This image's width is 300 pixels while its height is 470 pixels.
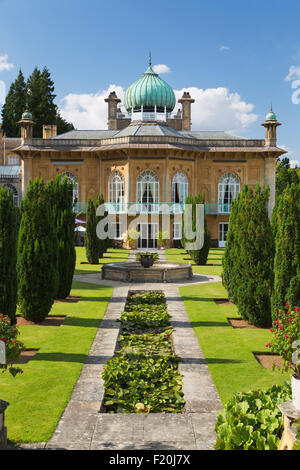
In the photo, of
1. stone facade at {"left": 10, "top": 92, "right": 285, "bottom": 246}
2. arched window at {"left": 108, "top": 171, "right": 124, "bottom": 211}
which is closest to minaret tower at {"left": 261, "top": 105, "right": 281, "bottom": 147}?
stone facade at {"left": 10, "top": 92, "right": 285, "bottom": 246}

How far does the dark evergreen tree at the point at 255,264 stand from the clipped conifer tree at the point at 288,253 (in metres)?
0.96

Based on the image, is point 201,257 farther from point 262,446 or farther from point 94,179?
point 262,446

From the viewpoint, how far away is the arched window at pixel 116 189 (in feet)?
116

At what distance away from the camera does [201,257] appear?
24609 millimetres

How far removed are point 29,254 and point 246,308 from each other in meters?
5.27

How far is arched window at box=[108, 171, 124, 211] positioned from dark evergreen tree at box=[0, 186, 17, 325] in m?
24.8

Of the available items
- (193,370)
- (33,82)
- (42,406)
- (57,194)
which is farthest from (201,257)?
(33,82)

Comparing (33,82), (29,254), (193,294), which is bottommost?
(193,294)

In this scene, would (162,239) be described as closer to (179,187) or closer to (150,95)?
(179,187)

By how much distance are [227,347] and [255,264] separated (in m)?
2.79

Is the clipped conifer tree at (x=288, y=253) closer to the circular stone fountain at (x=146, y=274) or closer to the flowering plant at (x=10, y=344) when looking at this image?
the flowering plant at (x=10, y=344)

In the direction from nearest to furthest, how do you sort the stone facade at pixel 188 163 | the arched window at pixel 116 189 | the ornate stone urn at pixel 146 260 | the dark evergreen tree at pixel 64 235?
the dark evergreen tree at pixel 64 235
the ornate stone urn at pixel 146 260
the arched window at pixel 116 189
the stone facade at pixel 188 163

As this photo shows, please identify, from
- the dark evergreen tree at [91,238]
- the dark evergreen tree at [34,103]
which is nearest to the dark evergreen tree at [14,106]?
the dark evergreen tree at [34,103]

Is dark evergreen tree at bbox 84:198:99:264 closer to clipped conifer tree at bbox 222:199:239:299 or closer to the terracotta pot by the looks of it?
clipped conifer tree at bbox 222:199:239:299
